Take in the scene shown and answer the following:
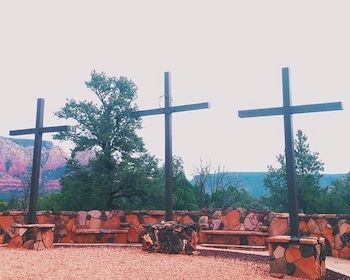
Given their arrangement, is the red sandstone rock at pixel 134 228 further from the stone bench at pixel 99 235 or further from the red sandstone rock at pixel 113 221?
the red sandstone rock at pixel 113 221

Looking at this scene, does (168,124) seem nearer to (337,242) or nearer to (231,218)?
(231,218)

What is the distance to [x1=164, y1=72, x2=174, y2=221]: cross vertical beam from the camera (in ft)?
26.9

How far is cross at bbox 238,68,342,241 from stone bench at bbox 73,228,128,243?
5.22 m

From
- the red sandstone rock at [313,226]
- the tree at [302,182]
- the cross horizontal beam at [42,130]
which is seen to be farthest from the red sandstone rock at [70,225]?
the tree at [302,182]

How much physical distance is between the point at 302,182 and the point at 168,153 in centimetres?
1313

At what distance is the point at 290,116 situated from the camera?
6.15 metres

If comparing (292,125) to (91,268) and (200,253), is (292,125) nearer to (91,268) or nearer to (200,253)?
(200,253)

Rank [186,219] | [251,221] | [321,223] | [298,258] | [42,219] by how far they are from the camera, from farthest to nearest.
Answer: [42,219] → [186,219] → [251,221] → [321,223] → [298,258]

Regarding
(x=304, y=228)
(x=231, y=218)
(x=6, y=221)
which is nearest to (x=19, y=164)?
(x=6, y=221)

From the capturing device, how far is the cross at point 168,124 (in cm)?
820

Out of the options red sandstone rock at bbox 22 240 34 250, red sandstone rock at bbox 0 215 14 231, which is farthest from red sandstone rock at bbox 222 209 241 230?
red sandstone rock at bbox 0 215 14 231

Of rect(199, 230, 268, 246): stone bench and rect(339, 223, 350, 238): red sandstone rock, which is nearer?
rect(339, 223, 350, 238): red sandstone rock

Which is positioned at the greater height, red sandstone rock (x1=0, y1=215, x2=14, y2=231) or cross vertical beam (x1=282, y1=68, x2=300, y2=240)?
cross vertical beam (x1=282, y1=68, x2=300, y2=240)

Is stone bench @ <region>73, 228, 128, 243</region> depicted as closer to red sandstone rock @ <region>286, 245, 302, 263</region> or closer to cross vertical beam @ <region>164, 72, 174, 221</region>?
cross vertical beam @ <region>164, 72, 174, 221</region>
